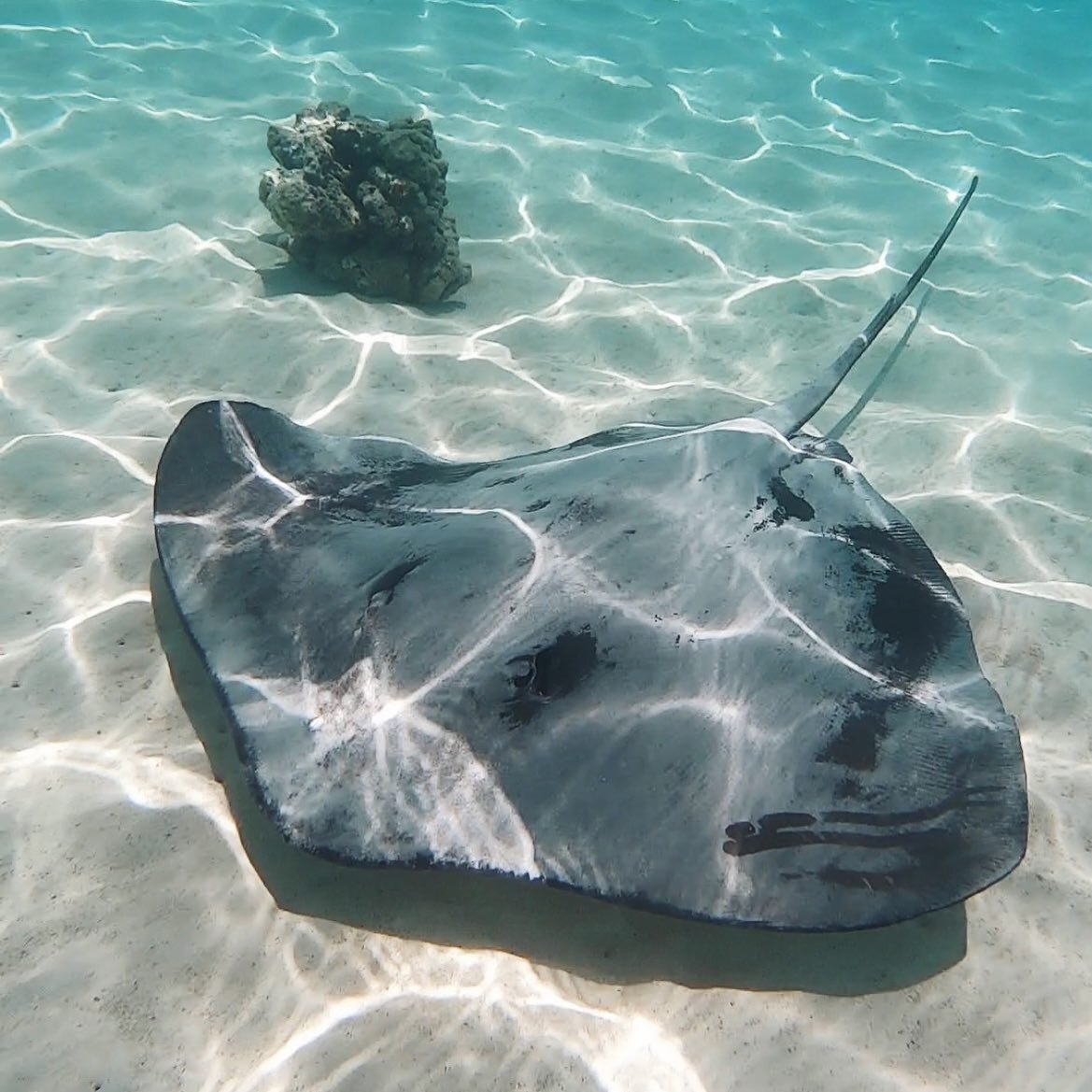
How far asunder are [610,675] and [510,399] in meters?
3.52

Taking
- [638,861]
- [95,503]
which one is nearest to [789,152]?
[95,503]

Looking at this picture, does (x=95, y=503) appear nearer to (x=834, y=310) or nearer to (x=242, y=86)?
(x=834, y=310)

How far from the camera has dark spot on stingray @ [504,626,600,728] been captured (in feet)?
8.93

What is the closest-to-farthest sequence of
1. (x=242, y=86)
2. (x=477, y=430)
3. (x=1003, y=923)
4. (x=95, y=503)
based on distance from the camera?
(x=1003, y=923) < (x=95, y=503) < (x=477, y=430) < (x=242, y=86)

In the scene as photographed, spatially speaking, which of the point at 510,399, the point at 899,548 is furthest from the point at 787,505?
the point at 510,399

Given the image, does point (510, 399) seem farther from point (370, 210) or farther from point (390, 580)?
point (390, 580)

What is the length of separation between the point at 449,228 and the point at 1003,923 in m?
6.56

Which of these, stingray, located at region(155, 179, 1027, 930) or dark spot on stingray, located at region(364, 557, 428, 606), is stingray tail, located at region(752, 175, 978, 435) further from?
dark spot on stingray, located at region(364, 557, 428, 606)

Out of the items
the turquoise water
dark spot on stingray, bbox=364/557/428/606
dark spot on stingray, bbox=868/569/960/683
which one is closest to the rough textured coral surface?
the turquoise water

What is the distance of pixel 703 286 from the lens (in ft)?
25.8

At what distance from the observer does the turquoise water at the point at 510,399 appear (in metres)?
2.67

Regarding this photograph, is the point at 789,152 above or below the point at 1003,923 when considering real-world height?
above

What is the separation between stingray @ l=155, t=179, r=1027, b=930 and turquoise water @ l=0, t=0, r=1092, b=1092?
24.4 inches

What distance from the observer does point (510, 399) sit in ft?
19.6
